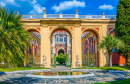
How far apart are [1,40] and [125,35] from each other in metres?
17.7

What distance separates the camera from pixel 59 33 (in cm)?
5175

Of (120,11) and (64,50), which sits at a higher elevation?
(120,11)

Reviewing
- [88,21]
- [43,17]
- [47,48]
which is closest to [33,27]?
[43,17]

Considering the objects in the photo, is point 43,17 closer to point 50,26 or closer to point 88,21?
point 50,26

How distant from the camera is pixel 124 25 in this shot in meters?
20.8

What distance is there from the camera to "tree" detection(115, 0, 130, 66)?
20.3m

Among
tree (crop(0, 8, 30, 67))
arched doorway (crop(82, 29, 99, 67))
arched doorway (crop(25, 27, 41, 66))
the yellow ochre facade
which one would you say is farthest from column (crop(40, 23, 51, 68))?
tree (crop(0, 8, 30, 67))

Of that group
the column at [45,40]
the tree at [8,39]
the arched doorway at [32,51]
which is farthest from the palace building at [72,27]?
the tree at [8,39]

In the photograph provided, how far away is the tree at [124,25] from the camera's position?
20297 millimetres

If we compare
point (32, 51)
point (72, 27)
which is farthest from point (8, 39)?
point (32, 51)

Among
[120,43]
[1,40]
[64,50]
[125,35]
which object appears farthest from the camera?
[64,50]

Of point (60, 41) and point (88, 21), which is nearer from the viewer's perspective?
point (88, 21)

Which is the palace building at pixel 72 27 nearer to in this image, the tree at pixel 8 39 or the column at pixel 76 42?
the column at pixel 76 42

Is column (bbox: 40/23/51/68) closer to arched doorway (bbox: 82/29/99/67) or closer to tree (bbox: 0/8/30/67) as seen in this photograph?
arched doorway (bbox: 82/29/99/67)
